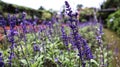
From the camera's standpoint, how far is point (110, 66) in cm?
630

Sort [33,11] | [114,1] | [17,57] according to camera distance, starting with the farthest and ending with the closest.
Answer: [114,1], [33,11], [17,57]

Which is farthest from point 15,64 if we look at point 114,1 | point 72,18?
point 114,1

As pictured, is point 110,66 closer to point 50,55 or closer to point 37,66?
point 50,55

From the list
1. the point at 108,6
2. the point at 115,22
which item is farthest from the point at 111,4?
the point at 115,22

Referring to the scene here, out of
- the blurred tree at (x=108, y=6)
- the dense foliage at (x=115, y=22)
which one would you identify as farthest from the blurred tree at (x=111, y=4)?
the dense foliage at (x=115, y=22)

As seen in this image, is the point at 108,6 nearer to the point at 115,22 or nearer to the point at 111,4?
the point at 111,4

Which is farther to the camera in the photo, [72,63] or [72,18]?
[72,63]

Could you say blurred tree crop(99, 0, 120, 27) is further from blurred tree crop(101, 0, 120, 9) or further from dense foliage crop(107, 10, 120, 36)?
dense foliage crop(107, 10, 120, 36)

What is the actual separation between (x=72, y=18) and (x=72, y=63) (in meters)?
2.18

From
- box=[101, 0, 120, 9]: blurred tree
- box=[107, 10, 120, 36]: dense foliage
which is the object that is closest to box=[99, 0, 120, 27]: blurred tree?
box=[101, 0, 120, 9]: blurred tree

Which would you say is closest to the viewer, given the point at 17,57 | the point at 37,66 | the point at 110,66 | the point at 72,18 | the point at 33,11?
the point at 72,18

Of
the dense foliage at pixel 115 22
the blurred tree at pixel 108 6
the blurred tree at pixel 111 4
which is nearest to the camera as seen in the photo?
the dense foliage at pixel 115 22

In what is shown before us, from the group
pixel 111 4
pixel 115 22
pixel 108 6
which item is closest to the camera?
pixel 115 22

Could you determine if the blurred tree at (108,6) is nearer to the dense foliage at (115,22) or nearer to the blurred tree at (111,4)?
the blurred tree at (111,4)
